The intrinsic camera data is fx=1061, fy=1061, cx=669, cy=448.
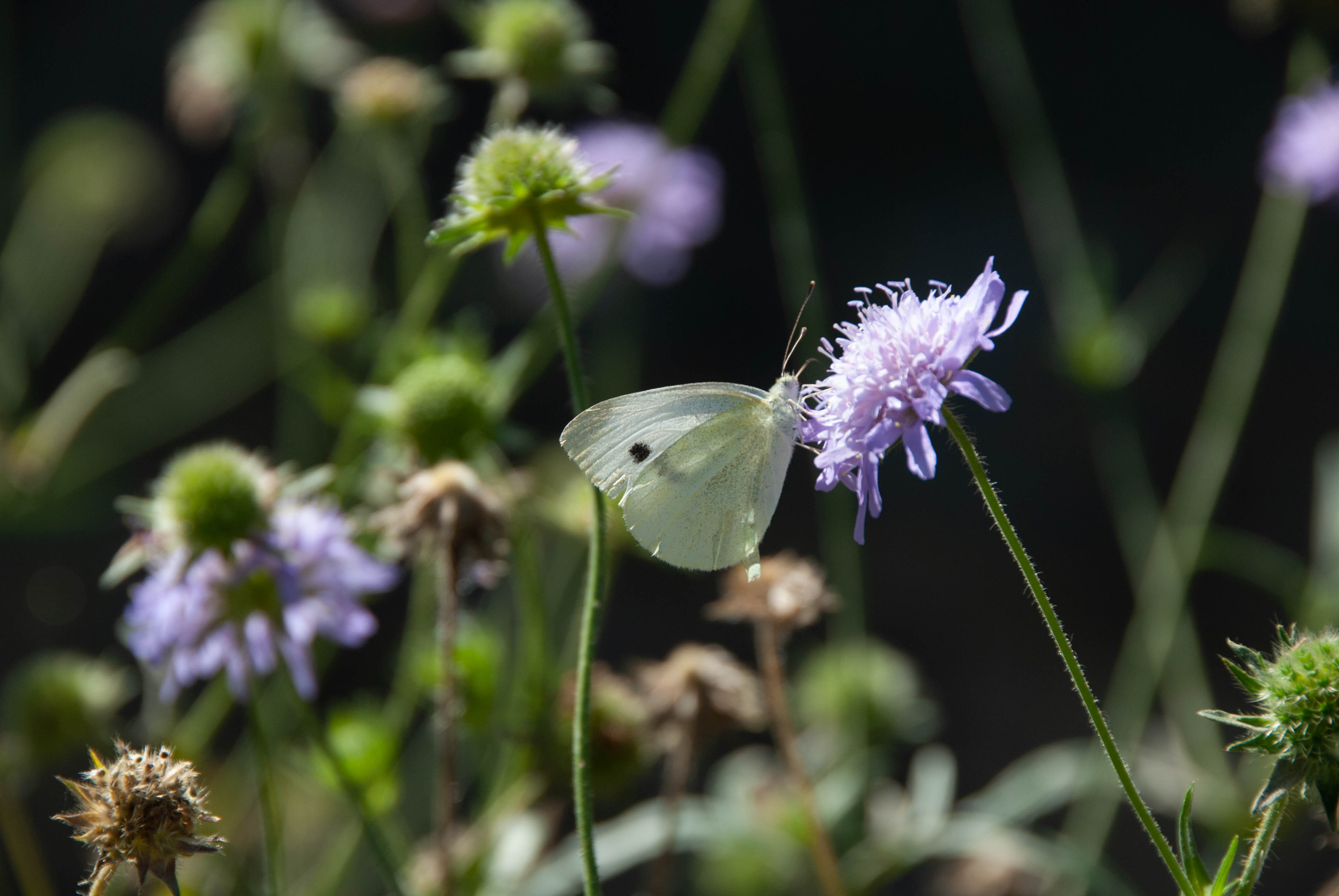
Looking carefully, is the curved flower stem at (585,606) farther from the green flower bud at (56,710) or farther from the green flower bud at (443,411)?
the green flower bud at (56,710)

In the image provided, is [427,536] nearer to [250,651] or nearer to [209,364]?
[250,651]

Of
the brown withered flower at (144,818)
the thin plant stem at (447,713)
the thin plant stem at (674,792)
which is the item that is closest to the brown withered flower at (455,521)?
the thin plant stem at (447,713)

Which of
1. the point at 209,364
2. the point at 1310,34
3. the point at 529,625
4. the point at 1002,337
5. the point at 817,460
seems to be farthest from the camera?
the point at 1002,337

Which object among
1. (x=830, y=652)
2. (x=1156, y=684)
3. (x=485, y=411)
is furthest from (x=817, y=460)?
(x=1156, y=684)

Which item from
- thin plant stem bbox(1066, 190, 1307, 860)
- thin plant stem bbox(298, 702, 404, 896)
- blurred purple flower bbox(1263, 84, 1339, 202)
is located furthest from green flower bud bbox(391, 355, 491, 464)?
blurred purple flower bbox(1263, 84, 1339, 202)

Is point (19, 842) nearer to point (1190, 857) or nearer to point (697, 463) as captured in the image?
point (697, 463)

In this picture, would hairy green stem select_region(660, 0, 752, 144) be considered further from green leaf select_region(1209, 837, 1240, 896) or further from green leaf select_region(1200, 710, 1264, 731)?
green leaf select_region(1209, 837, 1240, 896)
